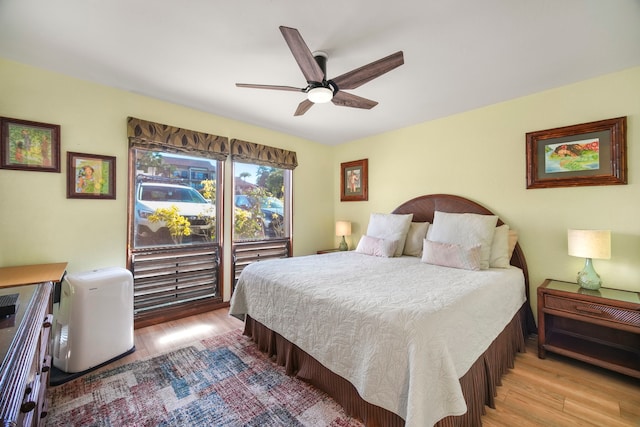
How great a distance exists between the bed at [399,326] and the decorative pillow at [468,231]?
2 centimetres

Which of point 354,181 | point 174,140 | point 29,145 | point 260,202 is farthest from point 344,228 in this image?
point 29,145

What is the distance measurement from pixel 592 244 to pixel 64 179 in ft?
15.3

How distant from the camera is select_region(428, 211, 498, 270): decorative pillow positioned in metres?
2.56

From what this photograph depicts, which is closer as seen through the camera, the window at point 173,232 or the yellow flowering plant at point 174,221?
the window at point 173,232

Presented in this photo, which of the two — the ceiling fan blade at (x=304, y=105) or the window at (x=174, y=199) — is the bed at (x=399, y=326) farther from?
the ceiling fan blade at (x=304, y=105)

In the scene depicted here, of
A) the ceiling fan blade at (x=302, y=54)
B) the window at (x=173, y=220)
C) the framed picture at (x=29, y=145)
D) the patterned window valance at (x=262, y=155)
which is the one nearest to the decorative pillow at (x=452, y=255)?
the ceiling fan blade at (x=302, y=54)

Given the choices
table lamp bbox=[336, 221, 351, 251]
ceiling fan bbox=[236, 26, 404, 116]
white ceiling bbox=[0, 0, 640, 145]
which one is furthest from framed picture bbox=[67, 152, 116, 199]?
table lamp bbox=[336, 221, 351, 251]

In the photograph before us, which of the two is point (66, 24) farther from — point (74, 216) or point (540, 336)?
point (540, 336)

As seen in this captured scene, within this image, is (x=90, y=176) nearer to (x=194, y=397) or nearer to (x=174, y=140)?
(x=174, y=140)

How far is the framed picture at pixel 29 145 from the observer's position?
2137mm

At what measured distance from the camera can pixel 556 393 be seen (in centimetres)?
178

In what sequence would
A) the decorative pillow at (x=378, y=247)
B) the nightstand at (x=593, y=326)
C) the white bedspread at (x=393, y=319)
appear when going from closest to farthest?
the white bedspread at (x=393, y=319) < the nightstand at (x=593, y=326) < the decorative pillow at (x=378, y=247)

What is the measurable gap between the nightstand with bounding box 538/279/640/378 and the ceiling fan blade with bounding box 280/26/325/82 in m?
2.63

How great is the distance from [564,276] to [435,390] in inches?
89.1
